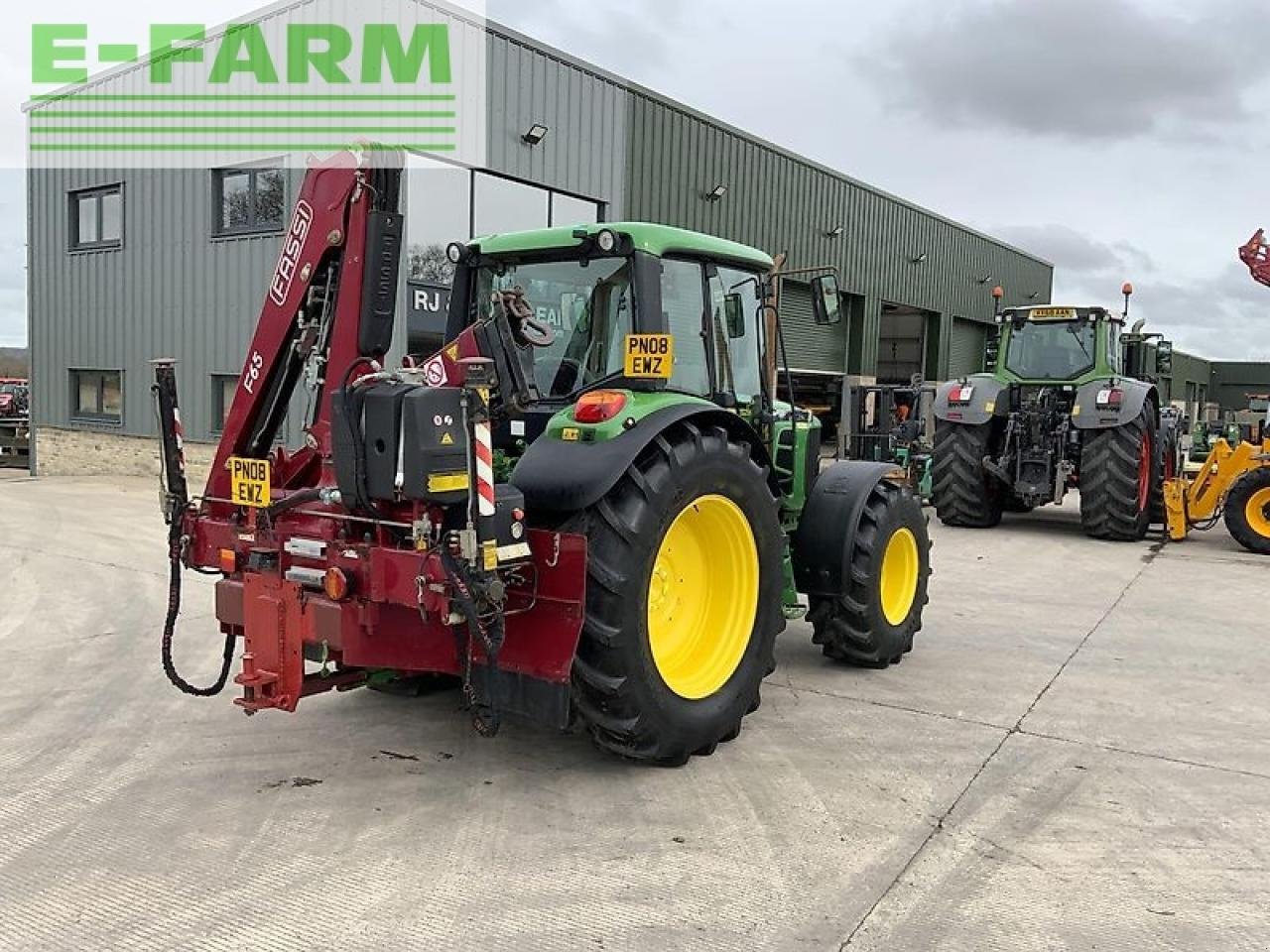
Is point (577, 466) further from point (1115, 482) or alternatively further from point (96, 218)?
point (96, 218)

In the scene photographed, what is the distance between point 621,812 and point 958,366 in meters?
25.7

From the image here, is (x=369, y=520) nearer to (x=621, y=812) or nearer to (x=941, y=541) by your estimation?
(x=621, y=812)

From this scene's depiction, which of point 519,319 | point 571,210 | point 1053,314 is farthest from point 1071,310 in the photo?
point 519,319

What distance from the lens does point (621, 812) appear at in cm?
386

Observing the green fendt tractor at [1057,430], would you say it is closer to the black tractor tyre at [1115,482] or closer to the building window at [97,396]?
the black tractor tyre at [1115,482]

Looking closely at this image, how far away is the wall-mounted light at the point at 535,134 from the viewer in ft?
45.5

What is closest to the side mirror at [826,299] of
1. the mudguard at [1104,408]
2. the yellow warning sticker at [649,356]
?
the yellow warning sticker at [649,356]

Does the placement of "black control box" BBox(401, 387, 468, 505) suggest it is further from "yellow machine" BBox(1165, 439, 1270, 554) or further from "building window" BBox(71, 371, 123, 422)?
"building window" BBox(71, 371, 123, 422)

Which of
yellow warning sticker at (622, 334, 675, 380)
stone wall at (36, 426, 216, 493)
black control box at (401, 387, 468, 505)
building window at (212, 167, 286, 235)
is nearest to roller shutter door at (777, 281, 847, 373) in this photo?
building window at (212, 167, 286, 235)

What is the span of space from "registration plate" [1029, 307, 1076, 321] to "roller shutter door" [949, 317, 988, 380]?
1438cm

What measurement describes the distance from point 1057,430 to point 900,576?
6850 millimetres

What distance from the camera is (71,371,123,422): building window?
17.2 m

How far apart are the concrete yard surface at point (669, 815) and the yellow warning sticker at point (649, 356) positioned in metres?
1.60

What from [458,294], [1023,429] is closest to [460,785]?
[458,294]
